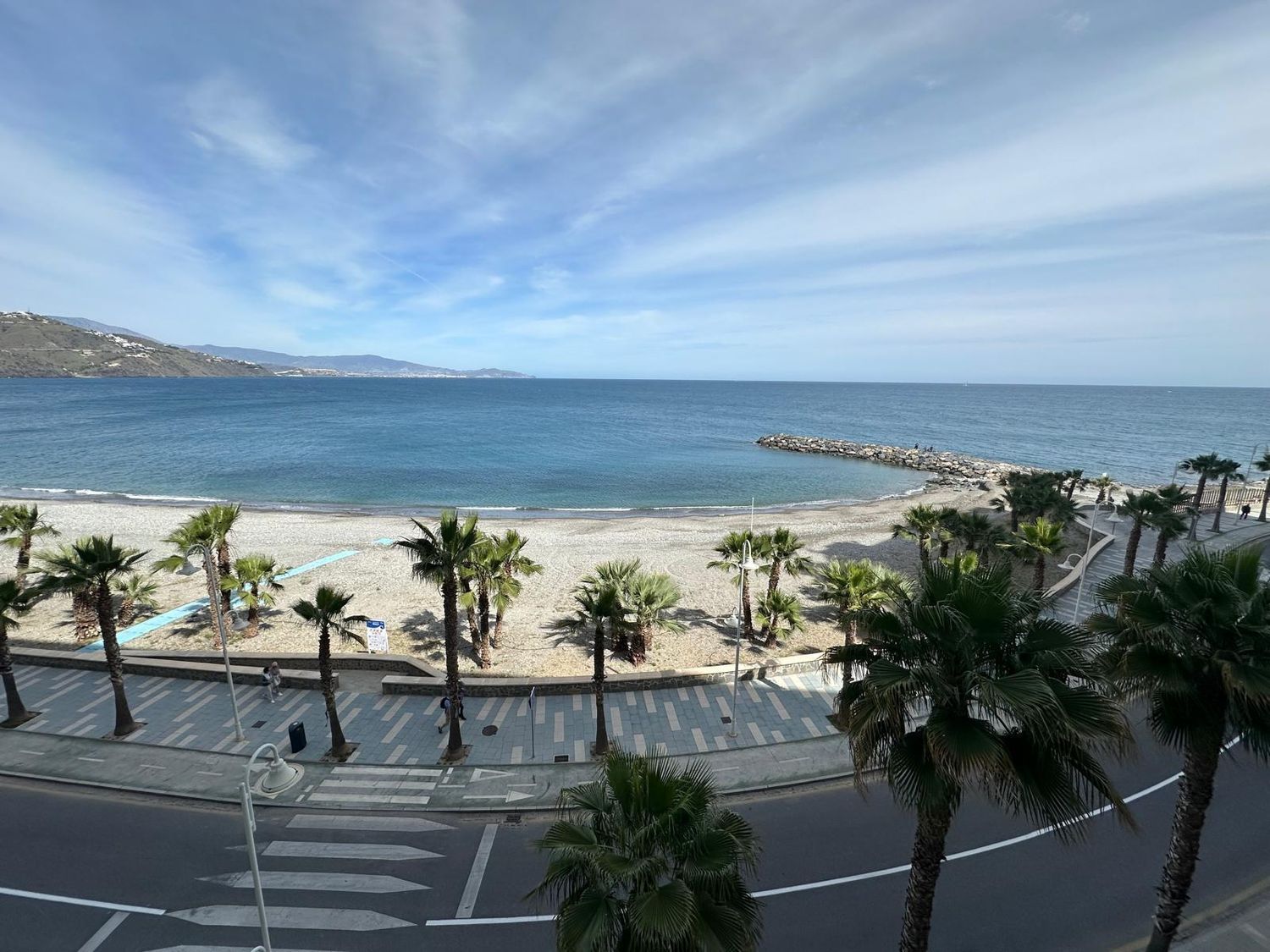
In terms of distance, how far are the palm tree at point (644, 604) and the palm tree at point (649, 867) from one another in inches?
506

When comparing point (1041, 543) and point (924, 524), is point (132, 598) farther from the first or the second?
point (1041, 543)

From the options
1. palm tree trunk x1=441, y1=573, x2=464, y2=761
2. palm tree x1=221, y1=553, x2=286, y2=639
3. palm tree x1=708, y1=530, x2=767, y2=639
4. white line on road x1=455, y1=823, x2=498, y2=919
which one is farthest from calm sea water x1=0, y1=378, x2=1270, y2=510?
white line on road x1=455, y1=823, x2=498, y2=919

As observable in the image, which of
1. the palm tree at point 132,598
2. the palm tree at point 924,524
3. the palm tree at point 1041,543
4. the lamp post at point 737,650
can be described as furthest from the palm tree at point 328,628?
the palm tree at point 1041,543

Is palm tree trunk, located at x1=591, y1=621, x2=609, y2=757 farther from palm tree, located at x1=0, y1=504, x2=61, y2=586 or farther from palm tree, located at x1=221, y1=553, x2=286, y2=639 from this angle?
palm tree, located at x1=0, y1=504, x2=61, y2=586

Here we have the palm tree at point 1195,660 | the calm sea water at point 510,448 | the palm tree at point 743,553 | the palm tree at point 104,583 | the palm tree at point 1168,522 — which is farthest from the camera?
the calm sea water at point 510,448

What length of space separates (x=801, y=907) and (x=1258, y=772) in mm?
13226

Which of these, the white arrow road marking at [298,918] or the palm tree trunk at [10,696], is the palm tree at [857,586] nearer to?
the white arrow road marking at [298,918]

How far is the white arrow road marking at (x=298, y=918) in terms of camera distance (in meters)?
10.1

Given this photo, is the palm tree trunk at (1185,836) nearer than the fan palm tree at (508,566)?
Yes

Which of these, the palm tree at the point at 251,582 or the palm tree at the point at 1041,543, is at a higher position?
the palm tree at the point at 1041,543

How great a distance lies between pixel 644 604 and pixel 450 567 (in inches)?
326

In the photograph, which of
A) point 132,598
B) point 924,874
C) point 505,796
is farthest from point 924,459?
point 132,598

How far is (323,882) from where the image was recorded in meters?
11.0

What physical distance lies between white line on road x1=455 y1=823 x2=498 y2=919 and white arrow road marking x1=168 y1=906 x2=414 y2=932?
0.94 metres
